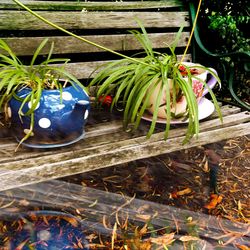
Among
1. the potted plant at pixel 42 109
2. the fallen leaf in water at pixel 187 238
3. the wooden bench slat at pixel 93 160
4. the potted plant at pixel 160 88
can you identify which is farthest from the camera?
the fallen leaf in water at pixel 187 238

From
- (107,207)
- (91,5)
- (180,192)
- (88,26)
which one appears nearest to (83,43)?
(88,26)

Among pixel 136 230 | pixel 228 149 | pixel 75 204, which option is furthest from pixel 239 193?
pixel 75 204

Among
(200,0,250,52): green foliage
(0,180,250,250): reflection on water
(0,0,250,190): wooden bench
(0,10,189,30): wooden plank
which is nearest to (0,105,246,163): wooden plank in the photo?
(0,0,250,190): wooden bench

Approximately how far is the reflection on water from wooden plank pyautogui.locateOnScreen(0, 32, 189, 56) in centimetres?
60

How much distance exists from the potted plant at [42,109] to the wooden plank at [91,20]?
A: 1.55 feet

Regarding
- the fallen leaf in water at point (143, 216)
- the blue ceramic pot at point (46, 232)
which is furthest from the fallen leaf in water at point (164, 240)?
the blue ceramic pot at point (46, 232)

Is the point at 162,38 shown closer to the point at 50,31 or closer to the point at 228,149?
the point at 50,31

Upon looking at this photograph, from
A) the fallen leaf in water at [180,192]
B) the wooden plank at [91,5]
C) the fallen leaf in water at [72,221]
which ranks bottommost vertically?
the fallen leaf in water at [180,192]

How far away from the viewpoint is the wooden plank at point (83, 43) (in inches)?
75.3

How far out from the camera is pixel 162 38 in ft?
7.36

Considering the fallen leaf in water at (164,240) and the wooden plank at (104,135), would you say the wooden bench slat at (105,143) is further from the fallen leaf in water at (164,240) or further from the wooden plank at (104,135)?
the fallen leaf in water at (164,240)

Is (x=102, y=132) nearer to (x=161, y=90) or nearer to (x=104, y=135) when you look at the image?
(x=104, y=135)

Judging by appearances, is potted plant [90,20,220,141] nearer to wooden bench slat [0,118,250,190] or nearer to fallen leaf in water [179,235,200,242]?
wooden bench slat [0,118,250,190]

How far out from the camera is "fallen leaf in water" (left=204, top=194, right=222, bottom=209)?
2295mm
